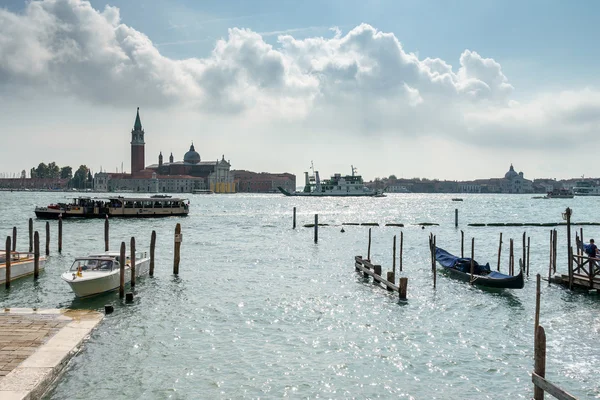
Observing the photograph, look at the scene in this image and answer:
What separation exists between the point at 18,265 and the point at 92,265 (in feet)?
14.4

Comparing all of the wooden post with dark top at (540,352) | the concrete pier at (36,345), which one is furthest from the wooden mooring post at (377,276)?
the wooden post with dark top at (540,352)

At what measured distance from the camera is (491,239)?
145ft

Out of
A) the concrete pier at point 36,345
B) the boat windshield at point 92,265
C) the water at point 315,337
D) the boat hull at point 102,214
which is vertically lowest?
the water at point 315,337

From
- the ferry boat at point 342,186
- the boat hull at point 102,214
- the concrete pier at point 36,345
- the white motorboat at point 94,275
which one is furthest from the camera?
the ferry boat at point 342,186

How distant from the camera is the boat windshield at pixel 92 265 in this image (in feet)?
63.0

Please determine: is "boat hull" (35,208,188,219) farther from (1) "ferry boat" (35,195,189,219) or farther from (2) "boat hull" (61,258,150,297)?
(2) "boat hull" (61,258,150,297)

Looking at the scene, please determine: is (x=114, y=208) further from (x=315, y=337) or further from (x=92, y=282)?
(x=315, y=337)

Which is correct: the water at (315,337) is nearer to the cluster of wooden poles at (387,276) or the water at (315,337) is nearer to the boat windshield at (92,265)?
the cluster of wooden poles at (387,276)

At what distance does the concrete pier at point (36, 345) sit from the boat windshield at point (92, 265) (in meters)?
3.79

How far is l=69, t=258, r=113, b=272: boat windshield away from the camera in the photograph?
63.0 ft

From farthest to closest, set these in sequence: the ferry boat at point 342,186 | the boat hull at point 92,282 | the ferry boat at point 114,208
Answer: the ferry boat at point 342,186, the ferry boat at point 114,208, the boat hull at point 92,282

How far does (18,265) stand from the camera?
2164 centimetres

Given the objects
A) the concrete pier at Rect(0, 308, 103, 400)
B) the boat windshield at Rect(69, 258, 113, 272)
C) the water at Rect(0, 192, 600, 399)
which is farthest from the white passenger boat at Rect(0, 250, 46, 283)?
the concrete pier at Rect(0, 308, 103, 400)

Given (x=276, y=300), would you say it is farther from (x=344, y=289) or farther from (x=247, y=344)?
(x=247, y=344)
